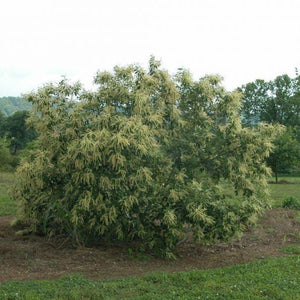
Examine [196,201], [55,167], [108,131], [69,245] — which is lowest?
[69,245]

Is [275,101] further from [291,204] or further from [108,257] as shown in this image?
[108,257]

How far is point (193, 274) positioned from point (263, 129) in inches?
115

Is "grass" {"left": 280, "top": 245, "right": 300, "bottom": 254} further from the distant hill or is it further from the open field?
the distant hill

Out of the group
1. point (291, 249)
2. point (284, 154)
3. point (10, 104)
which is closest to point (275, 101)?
point (284, 154)

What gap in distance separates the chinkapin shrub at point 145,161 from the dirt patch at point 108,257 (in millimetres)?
386

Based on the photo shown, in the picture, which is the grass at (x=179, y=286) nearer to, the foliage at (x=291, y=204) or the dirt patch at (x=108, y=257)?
the dirt patch at (x=108, y=257)

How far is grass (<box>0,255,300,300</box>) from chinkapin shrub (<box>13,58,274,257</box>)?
0.91m

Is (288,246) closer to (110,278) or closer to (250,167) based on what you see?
(250,167)

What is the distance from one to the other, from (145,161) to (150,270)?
1.80 meters

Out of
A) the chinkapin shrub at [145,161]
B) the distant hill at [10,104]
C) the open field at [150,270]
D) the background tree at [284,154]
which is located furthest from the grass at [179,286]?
the distant hill at [10,104]

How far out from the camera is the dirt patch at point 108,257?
588cm

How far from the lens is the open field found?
4.91m

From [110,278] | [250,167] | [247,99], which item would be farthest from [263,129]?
[247,99]

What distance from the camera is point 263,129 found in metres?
6.96
